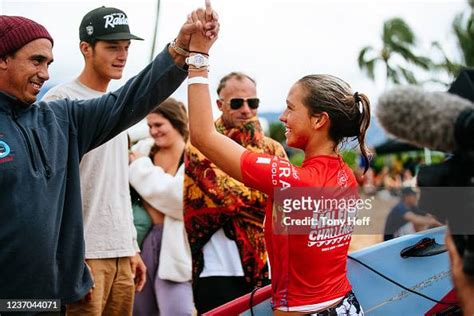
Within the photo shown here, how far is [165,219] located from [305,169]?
7.45 ft

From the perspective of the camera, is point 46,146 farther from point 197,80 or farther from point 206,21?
point 206,21

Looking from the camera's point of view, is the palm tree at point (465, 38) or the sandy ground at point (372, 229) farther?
the palm tree at point (465, 38)

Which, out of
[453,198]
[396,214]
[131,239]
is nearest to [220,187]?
[131,239]

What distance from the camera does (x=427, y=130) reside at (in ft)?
4.06

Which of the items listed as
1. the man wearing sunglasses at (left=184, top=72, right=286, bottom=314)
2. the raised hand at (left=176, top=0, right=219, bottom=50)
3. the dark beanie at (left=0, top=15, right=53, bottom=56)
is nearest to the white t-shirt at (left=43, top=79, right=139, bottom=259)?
the man wearing sunglasses at (left=184, top=72, right=286, bottom=314)

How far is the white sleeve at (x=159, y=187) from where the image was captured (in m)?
4.29

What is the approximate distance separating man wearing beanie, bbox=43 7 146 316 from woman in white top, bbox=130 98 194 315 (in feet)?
2.57

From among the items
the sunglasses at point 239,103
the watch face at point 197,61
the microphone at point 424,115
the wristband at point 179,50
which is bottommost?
the sunglasses at point 239,103

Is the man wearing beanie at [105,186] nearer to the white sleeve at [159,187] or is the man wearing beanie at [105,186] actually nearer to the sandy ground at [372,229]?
the white sleeve at [159,187]

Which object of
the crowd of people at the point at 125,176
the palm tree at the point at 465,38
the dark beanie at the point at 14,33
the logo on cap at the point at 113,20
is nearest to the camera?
the crowd of people at the point at 125,176

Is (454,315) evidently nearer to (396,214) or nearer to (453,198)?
(453,198)

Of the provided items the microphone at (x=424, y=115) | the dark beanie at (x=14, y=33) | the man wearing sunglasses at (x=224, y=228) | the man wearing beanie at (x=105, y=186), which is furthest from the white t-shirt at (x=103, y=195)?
the microphone at (x=424, y=115)

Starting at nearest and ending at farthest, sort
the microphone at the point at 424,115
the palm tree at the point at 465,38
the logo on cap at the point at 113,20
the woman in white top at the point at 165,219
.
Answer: the microphone at the point at 424,115 < the logo on cap at the point at 113,20 < the woman in white top at the point at 165,219 < the palm tree at the point at 465,38

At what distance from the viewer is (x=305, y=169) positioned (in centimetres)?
229
